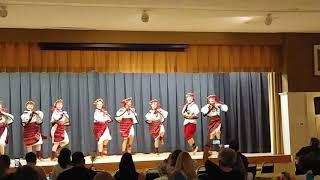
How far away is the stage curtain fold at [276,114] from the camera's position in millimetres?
9203

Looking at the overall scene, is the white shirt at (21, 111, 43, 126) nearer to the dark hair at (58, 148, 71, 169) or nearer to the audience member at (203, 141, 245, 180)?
the dark hair at (58, 148, 71, 169)

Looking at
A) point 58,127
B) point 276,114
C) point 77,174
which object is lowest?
point 77,174

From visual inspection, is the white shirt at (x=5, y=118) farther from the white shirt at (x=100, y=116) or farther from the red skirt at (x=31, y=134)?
the white shirt at (x=100, y=116)

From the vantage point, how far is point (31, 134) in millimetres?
8680

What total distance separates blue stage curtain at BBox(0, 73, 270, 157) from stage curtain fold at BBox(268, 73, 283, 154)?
3.67 ft

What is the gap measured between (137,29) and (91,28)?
78 cm

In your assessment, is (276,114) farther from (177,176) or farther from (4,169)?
(4,169)

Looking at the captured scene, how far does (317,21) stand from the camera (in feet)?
26.4

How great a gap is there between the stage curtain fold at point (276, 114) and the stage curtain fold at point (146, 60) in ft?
0.83


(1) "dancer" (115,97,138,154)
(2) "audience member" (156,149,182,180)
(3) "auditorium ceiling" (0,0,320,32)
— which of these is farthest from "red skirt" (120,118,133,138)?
(2) "audience member" (156,149,182,180)

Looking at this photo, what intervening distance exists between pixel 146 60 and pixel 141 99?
247 cm

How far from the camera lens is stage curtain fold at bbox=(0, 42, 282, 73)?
26.6 feet

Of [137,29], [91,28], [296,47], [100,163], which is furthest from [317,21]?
[100,163]

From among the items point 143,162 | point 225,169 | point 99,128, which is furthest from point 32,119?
point 225,169
